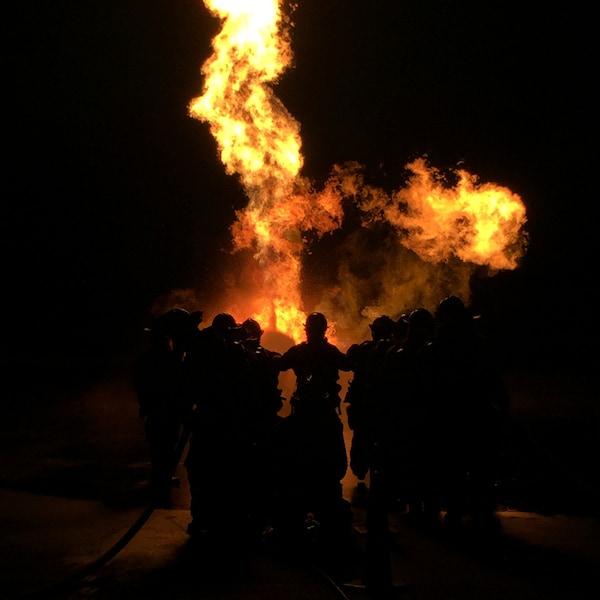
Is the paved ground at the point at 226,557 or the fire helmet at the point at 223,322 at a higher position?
the fire helmet at the point at 223,322

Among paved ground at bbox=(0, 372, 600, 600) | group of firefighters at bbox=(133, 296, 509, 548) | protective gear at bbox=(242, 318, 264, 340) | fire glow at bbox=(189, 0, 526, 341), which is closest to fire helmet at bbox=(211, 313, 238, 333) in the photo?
group of firefighters at bbox=(133, 296, 509, 548)

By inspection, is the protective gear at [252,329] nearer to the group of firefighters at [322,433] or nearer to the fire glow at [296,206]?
the group of firefighters at [322,433]

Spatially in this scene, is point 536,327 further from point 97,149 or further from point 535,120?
point 97,149

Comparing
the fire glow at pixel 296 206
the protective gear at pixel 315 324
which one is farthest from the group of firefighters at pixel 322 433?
the fire glow at pixel 296 206

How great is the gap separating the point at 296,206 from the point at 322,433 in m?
12.7

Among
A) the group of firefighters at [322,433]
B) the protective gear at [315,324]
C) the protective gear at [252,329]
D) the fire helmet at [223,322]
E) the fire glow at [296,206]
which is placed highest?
the fire glow at [296,206]

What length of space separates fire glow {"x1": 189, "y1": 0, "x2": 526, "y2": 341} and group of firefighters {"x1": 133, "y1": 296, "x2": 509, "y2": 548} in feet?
31.7

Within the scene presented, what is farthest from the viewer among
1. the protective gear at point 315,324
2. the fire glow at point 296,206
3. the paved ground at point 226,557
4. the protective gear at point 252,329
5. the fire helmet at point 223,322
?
the fire glow at point 296,206

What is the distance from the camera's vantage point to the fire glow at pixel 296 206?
15.1m

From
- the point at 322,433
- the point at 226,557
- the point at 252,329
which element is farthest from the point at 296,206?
the point at 226,557

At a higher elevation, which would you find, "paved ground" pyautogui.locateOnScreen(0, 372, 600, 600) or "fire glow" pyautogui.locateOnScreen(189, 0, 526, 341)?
"fire glow" pyautogui.locateOnScreen(189, 0, 526, 341)

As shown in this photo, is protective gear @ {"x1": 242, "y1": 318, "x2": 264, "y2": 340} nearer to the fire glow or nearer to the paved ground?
the paved ground

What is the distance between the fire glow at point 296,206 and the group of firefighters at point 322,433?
967cm

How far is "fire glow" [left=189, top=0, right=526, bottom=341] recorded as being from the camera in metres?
15.1
